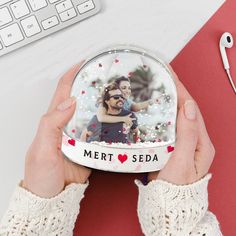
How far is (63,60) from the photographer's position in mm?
745

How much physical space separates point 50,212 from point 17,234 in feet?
0.16

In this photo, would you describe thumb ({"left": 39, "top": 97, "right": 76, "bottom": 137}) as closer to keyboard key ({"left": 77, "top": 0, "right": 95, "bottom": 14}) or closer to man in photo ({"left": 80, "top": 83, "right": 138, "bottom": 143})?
man in photo ({"left": 80, "top": 83, "right": 138, "bottom": 143})

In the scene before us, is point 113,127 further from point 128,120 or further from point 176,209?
point 176,209

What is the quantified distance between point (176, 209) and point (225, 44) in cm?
26

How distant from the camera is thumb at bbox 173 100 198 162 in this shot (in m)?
0.63

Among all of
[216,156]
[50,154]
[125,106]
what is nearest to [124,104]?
[125,106]

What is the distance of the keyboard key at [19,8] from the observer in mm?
726

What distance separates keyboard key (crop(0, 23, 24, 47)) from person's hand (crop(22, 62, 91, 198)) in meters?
0.11

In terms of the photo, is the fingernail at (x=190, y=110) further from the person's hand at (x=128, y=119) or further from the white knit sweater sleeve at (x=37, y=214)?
the white knit sweater sleeve at (x=37, y=214)

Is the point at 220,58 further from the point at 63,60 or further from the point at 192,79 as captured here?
the point at 63,60

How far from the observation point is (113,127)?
2.01 ft

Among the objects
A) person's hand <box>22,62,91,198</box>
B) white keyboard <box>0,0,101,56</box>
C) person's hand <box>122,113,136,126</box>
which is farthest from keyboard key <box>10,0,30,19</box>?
person's hand <box>122,113,136,126</box>

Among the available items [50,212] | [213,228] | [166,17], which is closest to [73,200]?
[50,212]

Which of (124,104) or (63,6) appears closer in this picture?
(124,104)
